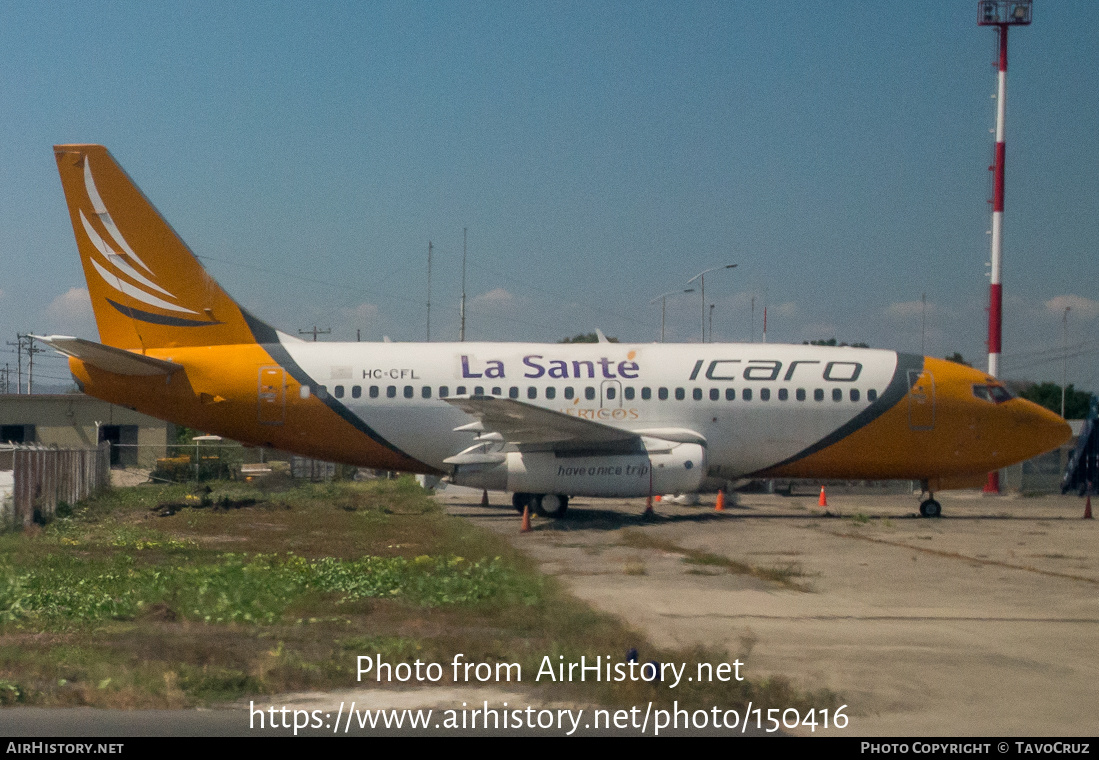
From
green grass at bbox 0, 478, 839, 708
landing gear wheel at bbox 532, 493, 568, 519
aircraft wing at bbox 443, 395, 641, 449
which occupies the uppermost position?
aircraft wing at bbox 443, 395, 641, 449

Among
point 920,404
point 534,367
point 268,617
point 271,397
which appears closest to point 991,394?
point 920,404

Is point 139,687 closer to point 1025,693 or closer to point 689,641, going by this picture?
point 689,641

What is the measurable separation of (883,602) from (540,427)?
10093 millimetres

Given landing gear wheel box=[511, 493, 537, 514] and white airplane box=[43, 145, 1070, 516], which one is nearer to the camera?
white airplane box=[43, 145, 1070, 516]

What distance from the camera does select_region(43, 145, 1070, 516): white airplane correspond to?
2103cm

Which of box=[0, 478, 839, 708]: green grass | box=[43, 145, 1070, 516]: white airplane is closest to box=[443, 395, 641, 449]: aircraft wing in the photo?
box=[43, 145, 1070, 516]: white airplane

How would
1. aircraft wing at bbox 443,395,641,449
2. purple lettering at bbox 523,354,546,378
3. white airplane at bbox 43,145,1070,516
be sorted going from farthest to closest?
purple lettering at bbox 523,354,546,378
white airplane at bbox 43,145,1070,516
aircraft wing at bbox 443,395,641,449

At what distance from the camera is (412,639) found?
8.20m

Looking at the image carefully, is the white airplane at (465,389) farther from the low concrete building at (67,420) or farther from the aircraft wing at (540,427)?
the low concrete building at (67,420)

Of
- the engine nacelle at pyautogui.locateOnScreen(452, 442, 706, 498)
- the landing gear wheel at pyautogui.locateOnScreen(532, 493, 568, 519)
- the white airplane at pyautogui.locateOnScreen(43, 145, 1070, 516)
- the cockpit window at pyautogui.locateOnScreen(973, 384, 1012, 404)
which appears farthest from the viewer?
the cockpit window at pyautogui.locateOnScreen(973, 384, 1012, 404)

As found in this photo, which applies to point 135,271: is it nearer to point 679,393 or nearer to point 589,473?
point 589,473

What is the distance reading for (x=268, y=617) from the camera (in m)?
9.06

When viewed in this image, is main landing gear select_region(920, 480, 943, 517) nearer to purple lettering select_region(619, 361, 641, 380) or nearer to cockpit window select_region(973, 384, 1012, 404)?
cockpit window select_region(973, 384, 1012, 404)

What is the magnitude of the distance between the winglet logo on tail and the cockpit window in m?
15.6
